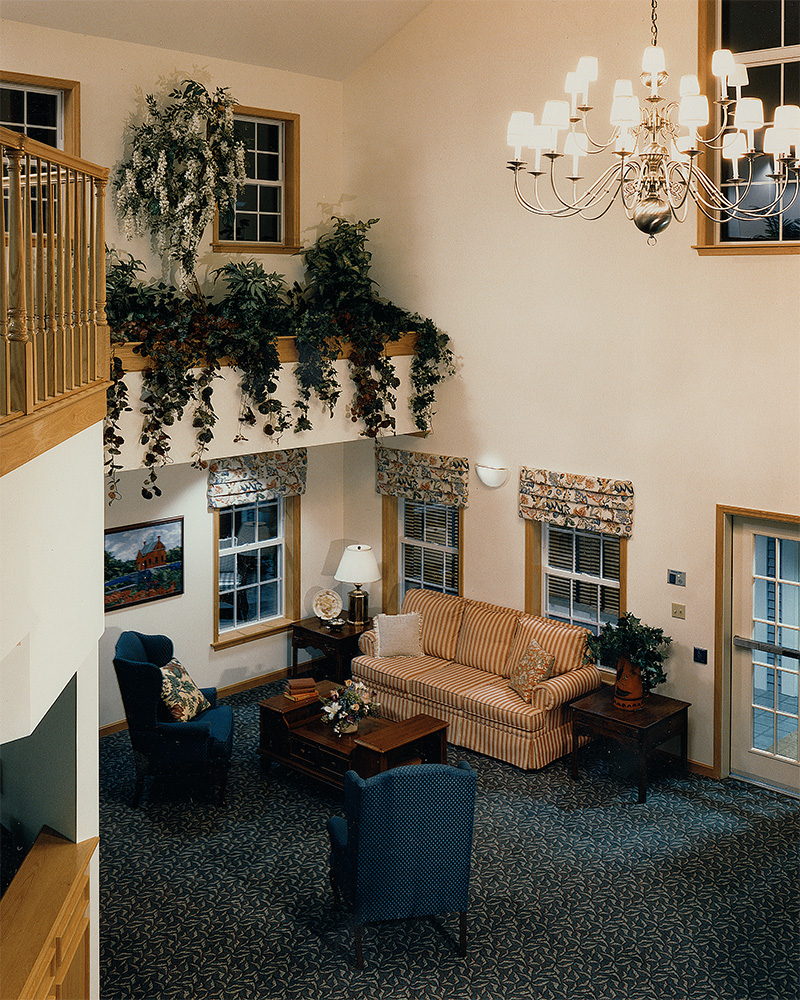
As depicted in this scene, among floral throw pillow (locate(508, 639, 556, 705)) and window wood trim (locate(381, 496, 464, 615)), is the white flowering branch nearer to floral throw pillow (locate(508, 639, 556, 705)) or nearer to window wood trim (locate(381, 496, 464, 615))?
window wood trim (locate(381, 496, 464, 615))

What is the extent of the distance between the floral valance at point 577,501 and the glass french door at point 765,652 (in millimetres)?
945

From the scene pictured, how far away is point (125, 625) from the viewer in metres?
8.63

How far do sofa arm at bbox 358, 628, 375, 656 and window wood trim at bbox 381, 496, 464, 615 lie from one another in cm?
84

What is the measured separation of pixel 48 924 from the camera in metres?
4.14

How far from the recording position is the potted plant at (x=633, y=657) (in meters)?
7.50

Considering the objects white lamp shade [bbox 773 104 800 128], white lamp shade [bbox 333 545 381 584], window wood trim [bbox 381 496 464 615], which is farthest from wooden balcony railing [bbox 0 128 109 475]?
window wood trim [bbox 381 496 464 615]

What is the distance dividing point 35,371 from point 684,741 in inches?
238

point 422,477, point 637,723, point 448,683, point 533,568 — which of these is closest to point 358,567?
point 422,477

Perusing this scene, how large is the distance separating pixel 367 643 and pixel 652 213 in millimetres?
5556

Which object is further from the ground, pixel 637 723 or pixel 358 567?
pixel 358 567

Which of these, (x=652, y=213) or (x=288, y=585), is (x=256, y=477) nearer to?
(x=288, y=585)

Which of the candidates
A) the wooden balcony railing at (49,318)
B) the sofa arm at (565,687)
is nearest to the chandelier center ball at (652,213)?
the wooden balcony railing at (49,318)

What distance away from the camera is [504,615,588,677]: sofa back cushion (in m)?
8.19

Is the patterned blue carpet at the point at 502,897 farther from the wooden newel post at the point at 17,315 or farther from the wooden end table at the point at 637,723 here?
the wooden newel post at the point at 17,315
